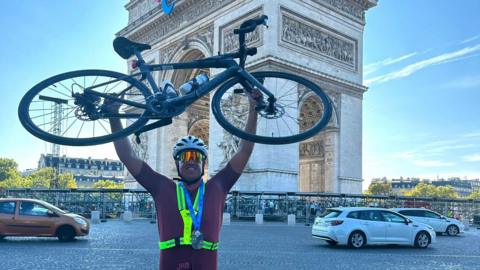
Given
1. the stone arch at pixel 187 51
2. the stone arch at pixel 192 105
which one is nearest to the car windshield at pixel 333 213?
the stone arch at pixel 192 105

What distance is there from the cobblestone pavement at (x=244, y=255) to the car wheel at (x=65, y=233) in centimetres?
28

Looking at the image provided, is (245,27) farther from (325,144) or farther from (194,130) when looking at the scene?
(194,130)

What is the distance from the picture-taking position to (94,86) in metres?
4.36

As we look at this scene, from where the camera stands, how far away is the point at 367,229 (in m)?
13.4

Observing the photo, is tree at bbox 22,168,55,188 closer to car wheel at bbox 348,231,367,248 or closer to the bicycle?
car wheel at bbox 348,231,367,248

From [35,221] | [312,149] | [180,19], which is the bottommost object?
[35,221]

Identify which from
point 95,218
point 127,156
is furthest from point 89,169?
point 127,156

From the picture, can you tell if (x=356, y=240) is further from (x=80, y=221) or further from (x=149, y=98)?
(x=149, y=98)

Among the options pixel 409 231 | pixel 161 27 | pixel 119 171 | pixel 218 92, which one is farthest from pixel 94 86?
pixel 119 171

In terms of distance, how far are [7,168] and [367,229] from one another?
86.2 meters

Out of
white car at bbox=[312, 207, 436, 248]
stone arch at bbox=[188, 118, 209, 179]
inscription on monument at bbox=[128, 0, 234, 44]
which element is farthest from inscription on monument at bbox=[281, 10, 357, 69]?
white car at bbox=[312, 207, 436, 248]

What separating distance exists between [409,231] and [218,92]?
11.0 metres

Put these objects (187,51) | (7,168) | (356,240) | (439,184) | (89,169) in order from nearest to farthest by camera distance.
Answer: (356,240)
(187,51)
(7,168)
(89,169)
(439,184)

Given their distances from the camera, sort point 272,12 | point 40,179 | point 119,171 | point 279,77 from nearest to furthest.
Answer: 1. point 279,77
2. point 272,12
3. point 40,179
4. point 119,171
